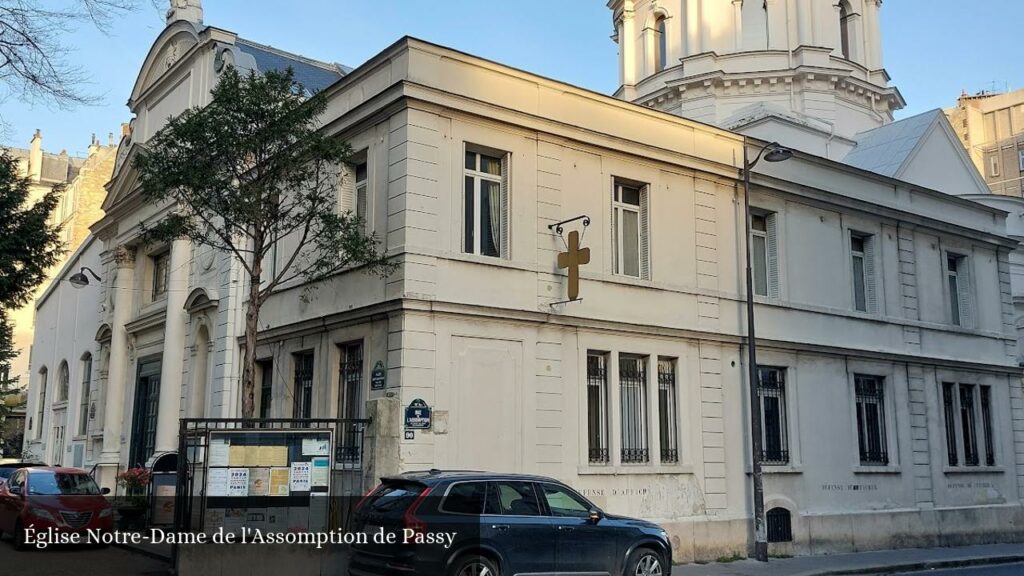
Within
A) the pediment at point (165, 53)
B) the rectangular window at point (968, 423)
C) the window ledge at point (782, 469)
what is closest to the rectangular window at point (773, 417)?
the window ledge at point (782, 469)

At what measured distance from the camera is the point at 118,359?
1135 inches

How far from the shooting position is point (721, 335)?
20.0 m

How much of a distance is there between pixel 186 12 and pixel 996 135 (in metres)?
60.6

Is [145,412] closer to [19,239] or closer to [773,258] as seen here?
[19,239]

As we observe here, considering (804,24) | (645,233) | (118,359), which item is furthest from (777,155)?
(118,359)

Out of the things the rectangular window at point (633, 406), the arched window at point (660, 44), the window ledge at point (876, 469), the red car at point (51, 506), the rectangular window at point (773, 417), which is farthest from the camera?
the arched window at point (660, 44)

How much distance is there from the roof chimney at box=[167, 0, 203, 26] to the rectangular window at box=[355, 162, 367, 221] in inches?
482

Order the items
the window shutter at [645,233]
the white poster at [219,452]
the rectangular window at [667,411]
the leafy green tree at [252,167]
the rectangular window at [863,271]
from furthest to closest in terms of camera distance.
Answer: the rectangular window at [863,271] < the window shutter at [645,233] < the rectangular window at [667,411] < the leafy green tree at [252,167] < the white poster at [219,452]

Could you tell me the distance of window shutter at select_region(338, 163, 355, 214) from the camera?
717 inches

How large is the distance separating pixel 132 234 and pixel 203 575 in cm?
1834

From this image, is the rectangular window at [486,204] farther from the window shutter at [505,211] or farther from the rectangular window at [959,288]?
the rectangular window at [959,288]

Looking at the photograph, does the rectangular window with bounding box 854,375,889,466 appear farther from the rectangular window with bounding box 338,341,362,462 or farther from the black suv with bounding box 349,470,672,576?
the rectangular window with bounding box 338,341,362,462

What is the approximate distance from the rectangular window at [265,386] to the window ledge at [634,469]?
716 centimetres

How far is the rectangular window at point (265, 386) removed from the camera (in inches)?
797
